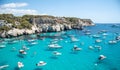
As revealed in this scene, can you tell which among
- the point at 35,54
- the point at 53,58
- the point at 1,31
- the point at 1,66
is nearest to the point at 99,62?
the point at 53,58

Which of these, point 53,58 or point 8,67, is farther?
point 53,58

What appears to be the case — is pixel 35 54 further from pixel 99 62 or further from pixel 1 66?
pixel 99 62

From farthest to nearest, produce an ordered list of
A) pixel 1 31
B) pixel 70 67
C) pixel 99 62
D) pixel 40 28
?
pixel 40 28, pixel 1 31, pixel 99 62, pixel 70 67

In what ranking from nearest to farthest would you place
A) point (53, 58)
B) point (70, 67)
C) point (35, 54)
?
point (70, 67) → point (53, 58) → point (35, 54)

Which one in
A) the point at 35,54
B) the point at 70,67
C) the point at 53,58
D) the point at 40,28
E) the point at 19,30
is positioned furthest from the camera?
the point at 40,28

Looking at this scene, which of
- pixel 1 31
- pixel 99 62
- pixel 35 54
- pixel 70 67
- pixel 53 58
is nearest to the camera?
pixel 70 67

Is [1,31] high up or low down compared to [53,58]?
up

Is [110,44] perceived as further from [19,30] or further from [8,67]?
[19,30]

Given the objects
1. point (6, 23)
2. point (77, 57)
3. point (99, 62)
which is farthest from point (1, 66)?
point (6, 23)

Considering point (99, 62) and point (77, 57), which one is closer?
point (99, 62)
